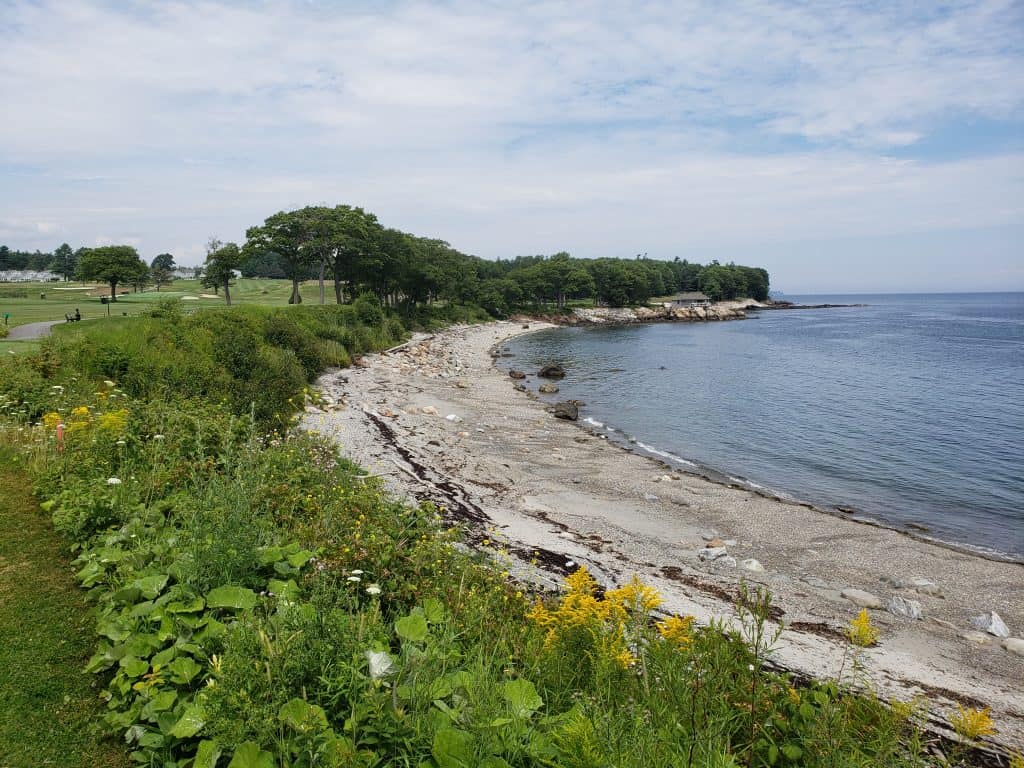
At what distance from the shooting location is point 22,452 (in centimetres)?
846

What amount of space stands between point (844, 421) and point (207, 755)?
29.6 metres

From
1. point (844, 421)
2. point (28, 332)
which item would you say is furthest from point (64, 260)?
point (844, 421)

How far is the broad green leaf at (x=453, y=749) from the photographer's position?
10.0 ft

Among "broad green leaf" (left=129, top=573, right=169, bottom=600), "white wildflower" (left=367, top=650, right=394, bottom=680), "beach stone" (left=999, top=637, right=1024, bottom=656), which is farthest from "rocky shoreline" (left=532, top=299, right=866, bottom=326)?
"white wildflower" (left=367, top=650, right=394, bottom=680)

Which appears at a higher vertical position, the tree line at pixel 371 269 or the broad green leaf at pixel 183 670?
the tree line at pixel 371 269

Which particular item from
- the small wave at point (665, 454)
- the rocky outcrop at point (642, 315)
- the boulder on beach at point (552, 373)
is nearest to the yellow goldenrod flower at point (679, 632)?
the small wave at point (665, 454)

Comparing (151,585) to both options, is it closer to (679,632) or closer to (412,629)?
(412,629)

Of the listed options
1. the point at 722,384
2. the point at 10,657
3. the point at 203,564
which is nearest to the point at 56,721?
the point at 10,657

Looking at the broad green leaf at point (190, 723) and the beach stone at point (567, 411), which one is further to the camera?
the beach stone at point (567, 411)

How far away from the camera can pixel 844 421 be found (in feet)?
88.2

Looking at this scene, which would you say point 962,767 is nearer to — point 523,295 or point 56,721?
point 56,721

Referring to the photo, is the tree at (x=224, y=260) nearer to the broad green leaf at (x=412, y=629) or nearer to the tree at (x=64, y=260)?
the broad green leaf at (x=412, y=629)

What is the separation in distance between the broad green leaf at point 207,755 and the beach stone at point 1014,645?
37.3ft

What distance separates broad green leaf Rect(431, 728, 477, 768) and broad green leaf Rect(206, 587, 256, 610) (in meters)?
1.93
